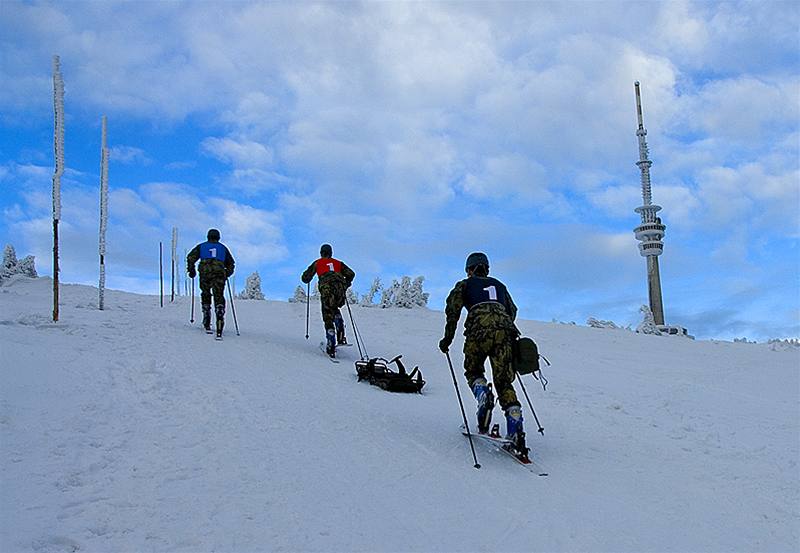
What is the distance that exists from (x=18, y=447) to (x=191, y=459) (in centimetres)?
152

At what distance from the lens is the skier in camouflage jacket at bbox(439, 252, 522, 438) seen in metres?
7.86

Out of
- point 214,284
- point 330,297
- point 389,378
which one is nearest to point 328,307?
point 330,297

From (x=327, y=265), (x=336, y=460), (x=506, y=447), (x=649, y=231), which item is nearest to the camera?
(x=336, y=460)

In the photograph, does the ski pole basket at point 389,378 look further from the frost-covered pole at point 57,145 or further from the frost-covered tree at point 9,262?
the frost-covered tree at point 9,262

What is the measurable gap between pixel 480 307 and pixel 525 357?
0.85 meters

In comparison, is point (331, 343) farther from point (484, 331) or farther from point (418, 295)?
point (418, 295)

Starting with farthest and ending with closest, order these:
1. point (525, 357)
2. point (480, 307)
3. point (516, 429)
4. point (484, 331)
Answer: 1. point (480, 307)
2. point (484, 331)
3. point (525, 357)
4. point (516, 429)

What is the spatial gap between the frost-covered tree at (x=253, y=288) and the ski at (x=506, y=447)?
2663cm

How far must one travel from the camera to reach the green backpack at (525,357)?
25.5ft

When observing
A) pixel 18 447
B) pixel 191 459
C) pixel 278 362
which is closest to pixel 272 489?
pixel 191 459

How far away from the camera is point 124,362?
9.98 metres

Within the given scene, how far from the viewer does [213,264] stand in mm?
14828

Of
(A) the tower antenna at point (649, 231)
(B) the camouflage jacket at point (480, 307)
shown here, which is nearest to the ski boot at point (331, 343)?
(B) the camouflage jacket at point (480, 307)

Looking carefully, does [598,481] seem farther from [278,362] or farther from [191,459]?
[278,362]
